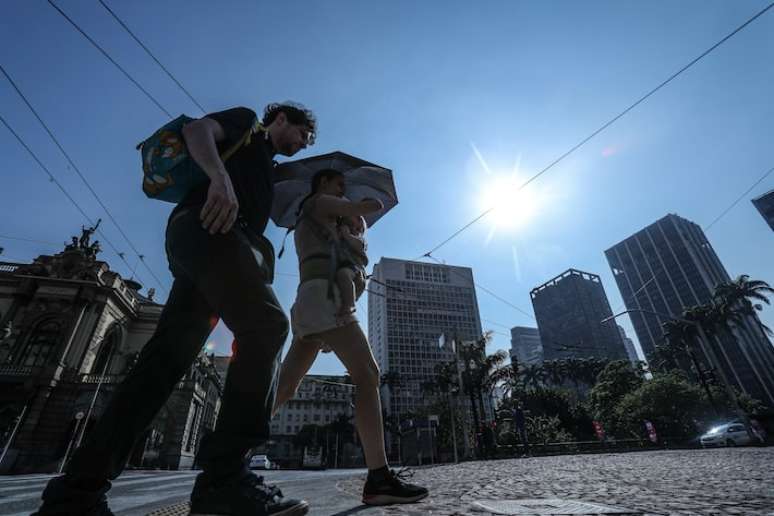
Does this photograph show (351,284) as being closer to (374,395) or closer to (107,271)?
(374,395)

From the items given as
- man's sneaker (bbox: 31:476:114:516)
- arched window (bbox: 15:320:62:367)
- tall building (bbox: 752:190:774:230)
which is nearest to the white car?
man's sneaker (bbox: 31:476:114:516)

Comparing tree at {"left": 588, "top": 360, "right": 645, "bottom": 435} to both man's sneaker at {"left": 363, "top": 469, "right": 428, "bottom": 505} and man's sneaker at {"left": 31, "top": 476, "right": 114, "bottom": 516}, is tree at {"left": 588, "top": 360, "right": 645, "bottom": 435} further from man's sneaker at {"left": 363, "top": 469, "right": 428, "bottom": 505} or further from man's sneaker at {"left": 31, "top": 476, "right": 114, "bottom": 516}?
man's sneaker at {"left": 31, "top": 476, "right": 114, "bottom": 516}

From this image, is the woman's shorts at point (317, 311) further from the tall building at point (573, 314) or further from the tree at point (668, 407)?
the tall building at point (573, 314)

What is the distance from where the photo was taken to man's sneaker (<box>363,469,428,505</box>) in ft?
6.43

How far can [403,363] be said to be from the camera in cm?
7888

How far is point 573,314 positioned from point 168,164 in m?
140

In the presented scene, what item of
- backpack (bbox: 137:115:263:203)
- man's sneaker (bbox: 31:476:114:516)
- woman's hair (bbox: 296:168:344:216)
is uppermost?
woman's hair (bbox: 296:168:344:216)

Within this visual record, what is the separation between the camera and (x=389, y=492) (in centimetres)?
199

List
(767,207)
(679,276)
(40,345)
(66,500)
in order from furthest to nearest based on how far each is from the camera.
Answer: (767,207) → (679,276) → (40,345) → (66,500)

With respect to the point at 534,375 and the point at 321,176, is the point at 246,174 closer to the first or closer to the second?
the point at 321,176

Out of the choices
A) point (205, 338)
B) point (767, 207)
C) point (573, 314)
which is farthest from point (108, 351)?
point (573, 314)

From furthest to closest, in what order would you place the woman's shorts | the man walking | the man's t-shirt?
the woman's shorts → the man's t-shirt → the man walking

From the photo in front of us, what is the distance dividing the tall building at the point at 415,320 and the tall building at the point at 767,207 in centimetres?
5666

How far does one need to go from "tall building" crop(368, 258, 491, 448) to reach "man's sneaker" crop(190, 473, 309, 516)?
74.0 metres
